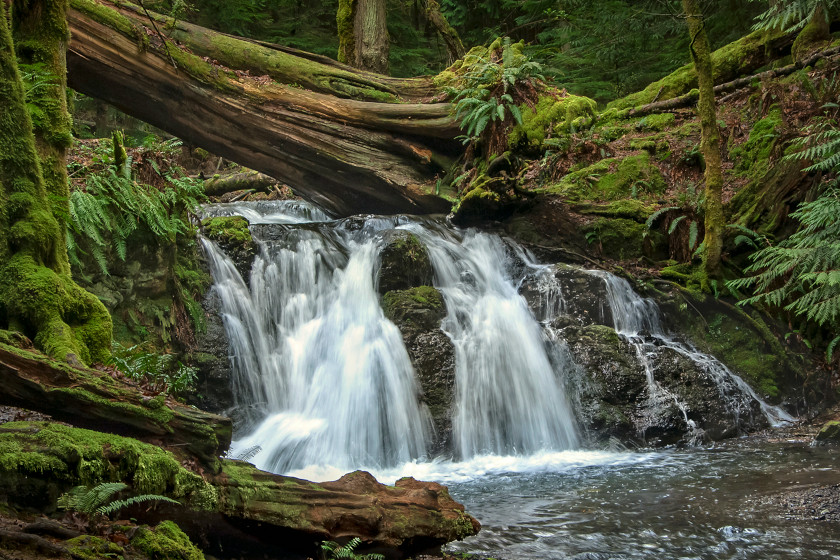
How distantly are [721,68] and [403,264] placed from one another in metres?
8.03

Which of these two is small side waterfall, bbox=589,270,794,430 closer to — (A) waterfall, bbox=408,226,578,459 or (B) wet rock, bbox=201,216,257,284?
(A) waterfall, bbox=408,226,578,459

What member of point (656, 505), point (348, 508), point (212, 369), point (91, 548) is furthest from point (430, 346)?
point (91, 548)

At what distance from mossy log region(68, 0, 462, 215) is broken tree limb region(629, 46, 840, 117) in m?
4.12

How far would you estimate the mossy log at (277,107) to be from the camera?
952 centimetres

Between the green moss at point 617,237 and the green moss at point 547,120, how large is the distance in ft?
7.30

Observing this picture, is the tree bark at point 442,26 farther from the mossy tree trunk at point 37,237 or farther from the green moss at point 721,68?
the mossy tree trunk at point 37,237

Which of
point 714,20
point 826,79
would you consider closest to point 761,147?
point 826,79

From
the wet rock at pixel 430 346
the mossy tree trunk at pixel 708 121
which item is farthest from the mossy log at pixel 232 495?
the mossy tree trunk at pixel 708 121

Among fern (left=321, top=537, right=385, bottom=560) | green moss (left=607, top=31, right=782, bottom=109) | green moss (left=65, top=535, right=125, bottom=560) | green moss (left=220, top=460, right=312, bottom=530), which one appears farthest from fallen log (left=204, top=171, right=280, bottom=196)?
green moss (left=65, top=535, right=125, bottom=560)

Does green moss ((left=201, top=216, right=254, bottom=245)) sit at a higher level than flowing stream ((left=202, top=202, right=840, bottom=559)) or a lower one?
higher

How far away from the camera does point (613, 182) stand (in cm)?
1120

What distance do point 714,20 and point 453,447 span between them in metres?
13.7

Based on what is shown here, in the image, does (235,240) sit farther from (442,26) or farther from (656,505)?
(442,26)

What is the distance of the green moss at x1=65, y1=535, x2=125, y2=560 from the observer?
2.25m
